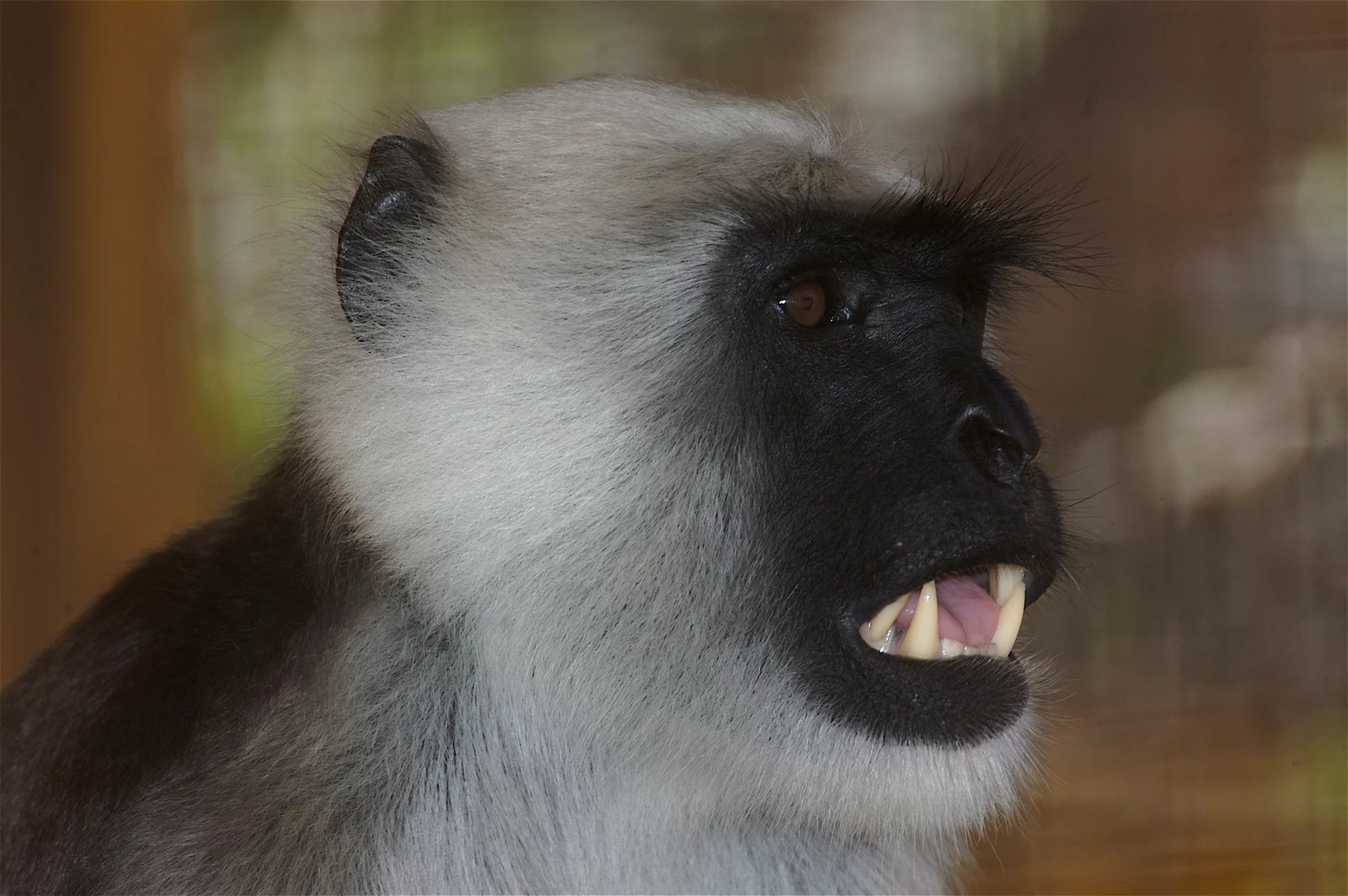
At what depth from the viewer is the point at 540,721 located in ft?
6.43

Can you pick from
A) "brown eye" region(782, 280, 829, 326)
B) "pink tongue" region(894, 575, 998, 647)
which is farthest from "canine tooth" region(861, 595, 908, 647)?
"brown eye" region(782, 280, 829, 326)

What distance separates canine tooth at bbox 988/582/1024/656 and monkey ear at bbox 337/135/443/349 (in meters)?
1.01

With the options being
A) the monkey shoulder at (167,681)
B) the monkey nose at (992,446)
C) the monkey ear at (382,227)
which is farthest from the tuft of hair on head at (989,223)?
the monkey shoulder at (167,681)

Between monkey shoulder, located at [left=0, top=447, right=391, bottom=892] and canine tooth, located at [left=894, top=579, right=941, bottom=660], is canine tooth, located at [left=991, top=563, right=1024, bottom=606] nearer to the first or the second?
canine tooth, located at [left=894, top=579, right=941, bottom=660]

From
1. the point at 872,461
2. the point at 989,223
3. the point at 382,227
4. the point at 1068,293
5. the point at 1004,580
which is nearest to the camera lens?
the point at 872,461

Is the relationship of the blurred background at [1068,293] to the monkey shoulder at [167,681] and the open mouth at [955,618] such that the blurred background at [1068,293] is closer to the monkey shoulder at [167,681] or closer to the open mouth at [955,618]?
the monkey shoulder at [167,681]

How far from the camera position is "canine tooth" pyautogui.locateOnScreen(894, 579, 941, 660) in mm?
1911

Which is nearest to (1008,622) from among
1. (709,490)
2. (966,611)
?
(966,611)

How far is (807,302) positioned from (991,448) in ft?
1.16

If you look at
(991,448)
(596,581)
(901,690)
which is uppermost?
(991,448)

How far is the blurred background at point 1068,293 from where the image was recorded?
12.1 ft

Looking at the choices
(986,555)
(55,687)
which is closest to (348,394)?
(55,687)

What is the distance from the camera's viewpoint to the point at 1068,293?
3924 millimetres

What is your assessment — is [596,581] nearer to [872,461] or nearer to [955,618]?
[872,461]
